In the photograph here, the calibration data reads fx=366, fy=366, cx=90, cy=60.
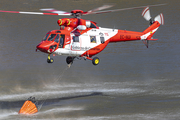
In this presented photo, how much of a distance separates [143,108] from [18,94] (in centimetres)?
1616

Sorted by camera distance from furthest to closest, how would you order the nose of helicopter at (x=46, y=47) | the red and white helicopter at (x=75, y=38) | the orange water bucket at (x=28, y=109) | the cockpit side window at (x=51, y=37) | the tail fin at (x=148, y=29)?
the orange water bucket at (x=28, y=109), the tail fin at (x=148, y=29), the cockpit side window at (x=51, y=37), the red and white helicopter at (x=75, y=38), the nose of helicopter at (x=46, y=47)

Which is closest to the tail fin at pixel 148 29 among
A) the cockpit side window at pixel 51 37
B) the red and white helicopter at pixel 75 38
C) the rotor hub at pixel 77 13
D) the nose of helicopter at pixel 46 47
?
the red and white helicopter at pixel 75 38

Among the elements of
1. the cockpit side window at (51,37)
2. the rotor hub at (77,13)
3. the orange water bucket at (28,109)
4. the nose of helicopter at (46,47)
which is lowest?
the orange water bucket at (28,109)

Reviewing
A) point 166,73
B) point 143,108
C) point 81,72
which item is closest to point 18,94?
point 81,72

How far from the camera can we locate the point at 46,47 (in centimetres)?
2856

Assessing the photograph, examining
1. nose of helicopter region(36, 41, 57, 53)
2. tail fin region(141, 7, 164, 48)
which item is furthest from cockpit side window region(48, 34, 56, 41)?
tail fin region(141, 7, 164, 48)

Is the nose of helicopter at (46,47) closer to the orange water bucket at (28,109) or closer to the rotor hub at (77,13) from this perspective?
the rotor hub at (77,13)

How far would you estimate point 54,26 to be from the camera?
7338 cm

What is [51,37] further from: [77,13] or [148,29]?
[148,29]

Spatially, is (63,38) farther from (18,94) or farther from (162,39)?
(162,39)

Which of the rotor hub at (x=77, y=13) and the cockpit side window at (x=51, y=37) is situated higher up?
the rotor hub at (x=77, y=13)

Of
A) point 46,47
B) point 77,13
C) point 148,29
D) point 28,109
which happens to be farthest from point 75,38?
point 28,109

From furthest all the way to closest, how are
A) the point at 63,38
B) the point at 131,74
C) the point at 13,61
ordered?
the point at 13,61
the point at 131,74
the point at 63,38

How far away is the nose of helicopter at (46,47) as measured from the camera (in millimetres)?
28484
